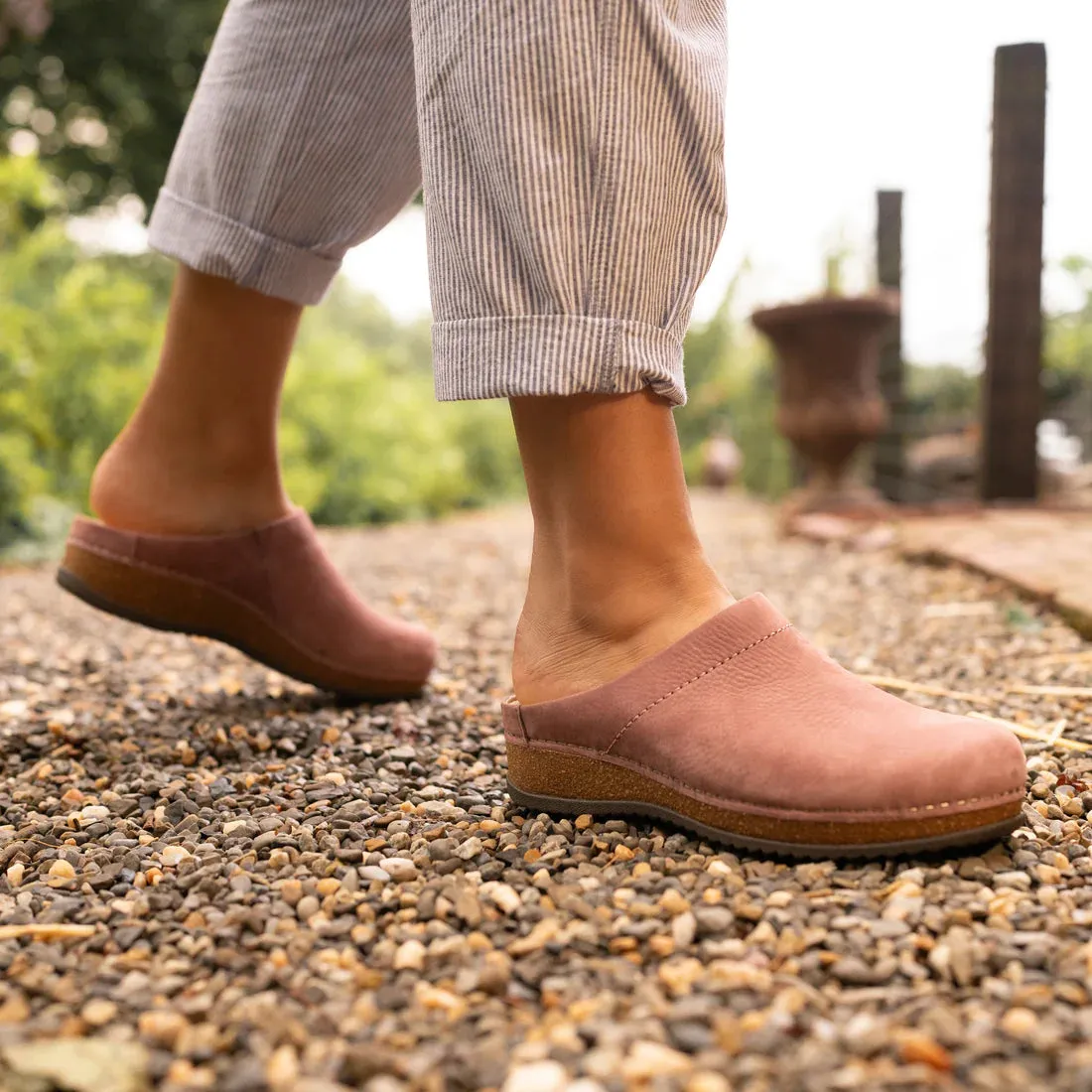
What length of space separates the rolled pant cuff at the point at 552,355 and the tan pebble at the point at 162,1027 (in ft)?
1.63

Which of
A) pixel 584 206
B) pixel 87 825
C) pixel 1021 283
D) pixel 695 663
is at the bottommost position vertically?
pixel 87 825

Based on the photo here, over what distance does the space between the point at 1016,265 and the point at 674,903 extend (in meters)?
3.48

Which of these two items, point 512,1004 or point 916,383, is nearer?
point 512,1004

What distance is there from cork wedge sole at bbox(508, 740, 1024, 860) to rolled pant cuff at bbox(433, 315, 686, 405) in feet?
1.14

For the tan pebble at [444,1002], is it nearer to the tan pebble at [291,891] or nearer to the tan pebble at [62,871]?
the tan pebble at [291,891]

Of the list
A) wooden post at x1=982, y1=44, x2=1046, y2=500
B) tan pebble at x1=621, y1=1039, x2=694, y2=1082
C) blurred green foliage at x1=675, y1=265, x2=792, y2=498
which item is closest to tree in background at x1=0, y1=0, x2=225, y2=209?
blurred green foliage at x1=675, y1=265, x2=792, y2=498

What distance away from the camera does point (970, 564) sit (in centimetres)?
254

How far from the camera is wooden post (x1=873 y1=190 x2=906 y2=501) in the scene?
16.3ft

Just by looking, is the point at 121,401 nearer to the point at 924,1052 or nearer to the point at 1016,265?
the point at 1016,265

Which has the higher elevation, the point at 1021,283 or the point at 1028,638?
the point at 1021,283

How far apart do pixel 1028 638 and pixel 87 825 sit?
1.54 meters

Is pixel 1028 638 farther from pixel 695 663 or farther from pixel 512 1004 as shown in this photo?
pixel 512 1004

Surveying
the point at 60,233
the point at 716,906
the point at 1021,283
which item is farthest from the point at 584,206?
A: the point at 60,233

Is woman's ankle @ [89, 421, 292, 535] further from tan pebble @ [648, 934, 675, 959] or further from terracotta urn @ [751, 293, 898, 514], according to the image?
terracotta urn @ [751, 293, 898, 514]
